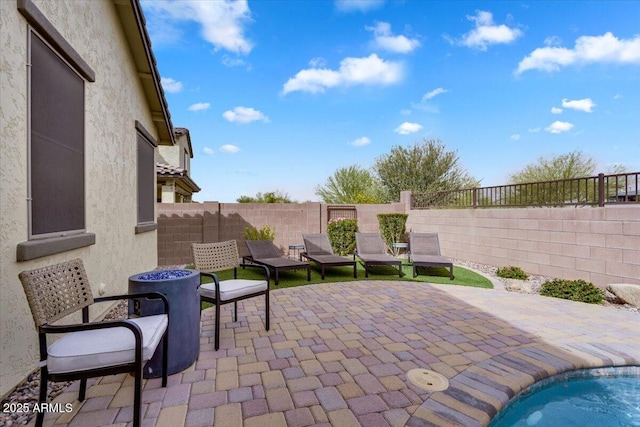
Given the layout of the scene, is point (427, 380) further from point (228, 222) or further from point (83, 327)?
point (228, 222)

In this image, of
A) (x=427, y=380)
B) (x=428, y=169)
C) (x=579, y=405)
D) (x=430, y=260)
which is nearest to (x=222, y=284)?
(x=427, y=380)

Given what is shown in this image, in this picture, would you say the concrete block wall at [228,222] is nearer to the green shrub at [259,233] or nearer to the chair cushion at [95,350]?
the green shrub at [259,233]

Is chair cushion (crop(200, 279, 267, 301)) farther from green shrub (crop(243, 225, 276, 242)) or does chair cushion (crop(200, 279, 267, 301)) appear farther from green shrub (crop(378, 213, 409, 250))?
green shrub (crop(378, 213, 409, 250))

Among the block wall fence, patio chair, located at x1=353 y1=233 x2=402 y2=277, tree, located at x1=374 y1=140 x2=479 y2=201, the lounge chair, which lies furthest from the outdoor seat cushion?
tree, located at x1=374 y1=140 x2=479 y2=201

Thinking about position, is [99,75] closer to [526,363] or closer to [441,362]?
[441,362]

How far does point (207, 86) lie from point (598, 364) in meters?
15.3

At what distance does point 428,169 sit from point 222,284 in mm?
23159

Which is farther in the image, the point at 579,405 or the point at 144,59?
the point at 144,59

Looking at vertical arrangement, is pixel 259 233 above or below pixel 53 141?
below

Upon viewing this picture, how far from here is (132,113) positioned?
5.91m

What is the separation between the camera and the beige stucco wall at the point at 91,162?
93.0 inches

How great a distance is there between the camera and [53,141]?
309cm

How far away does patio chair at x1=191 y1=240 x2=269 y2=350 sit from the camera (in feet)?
11.4

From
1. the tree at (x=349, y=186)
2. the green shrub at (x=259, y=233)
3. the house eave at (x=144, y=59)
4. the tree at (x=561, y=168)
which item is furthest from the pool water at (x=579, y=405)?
the tree at (x=349, y=186)
